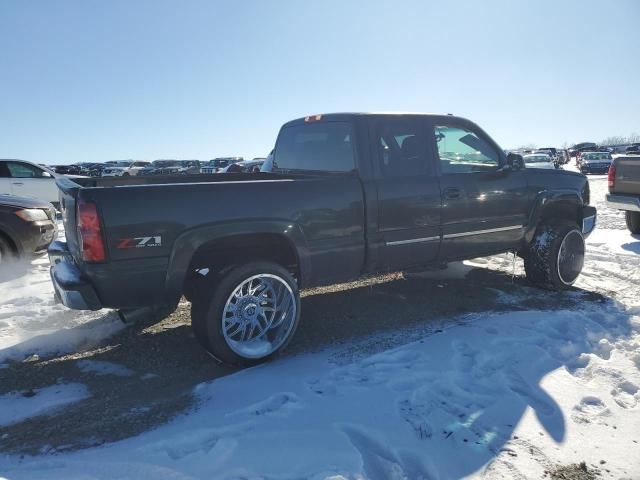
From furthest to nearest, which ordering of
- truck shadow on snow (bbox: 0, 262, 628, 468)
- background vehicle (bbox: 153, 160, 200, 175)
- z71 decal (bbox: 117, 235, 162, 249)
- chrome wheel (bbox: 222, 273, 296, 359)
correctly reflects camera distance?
background vehicle (bbox: 153, 160, 200, 175) → chrome wheel (bbox: 222, 273, 296, 359) → z71 decal (bbox: 117, 235, 162, 249) → truck shadow on snow (bbox: 0, 262, 628, 468)

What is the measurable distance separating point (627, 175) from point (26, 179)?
13.8 meters

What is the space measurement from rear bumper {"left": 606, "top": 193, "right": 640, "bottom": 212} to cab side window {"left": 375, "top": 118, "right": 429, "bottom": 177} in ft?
21.2

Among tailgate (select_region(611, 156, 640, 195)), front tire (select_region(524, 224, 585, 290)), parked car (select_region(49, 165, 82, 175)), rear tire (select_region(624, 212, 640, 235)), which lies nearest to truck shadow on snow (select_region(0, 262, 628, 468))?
front tire (select_region(524, 224, 585, 290))

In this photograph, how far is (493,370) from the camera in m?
3.48

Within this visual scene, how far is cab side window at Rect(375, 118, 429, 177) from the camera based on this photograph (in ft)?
14.1

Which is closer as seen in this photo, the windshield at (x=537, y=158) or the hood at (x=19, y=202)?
the hood at (x=19, y=202)

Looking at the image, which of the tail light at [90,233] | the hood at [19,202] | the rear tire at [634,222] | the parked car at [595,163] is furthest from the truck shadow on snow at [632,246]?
the parked car at [595,163]

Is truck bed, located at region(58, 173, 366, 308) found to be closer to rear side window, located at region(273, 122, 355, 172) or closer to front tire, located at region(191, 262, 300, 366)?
front tire, located at region(191, 262, 300, 366)

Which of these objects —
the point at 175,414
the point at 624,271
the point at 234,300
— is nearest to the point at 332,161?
the point at 234,300

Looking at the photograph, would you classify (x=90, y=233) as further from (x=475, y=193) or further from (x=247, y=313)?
(x=475, y=193)

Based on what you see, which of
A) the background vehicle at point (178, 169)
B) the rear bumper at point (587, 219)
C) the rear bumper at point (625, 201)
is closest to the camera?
the rear bumper at point (587, 219)

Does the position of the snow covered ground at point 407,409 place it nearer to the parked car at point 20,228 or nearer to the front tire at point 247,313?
the front tire at point 247,313

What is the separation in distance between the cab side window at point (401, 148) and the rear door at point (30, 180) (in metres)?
11.1

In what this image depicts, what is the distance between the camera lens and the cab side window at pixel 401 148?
4.29m
